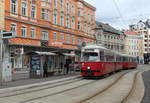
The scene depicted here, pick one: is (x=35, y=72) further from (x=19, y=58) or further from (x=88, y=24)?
(x=88, y=24)

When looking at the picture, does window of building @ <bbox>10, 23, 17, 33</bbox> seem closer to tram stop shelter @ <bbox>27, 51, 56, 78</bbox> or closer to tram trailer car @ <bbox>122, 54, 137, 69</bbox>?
tram stop shelter @ <bbox>27, 51, 56, 78</bbox>

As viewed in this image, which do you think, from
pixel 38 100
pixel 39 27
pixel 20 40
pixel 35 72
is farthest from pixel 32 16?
pixel 38 100

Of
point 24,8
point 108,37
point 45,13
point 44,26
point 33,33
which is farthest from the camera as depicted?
point 108,37

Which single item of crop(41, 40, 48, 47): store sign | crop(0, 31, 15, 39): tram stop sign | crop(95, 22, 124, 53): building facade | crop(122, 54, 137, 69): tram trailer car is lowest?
crop(122, 54, 137, 69): tram trailer car

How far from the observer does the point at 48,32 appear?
43.0 metres

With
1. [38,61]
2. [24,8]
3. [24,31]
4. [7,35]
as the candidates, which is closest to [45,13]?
[24,8]

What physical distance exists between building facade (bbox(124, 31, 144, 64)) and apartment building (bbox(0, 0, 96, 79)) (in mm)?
60839

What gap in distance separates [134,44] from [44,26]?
83.8 meters

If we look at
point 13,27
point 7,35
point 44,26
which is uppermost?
point 44,26

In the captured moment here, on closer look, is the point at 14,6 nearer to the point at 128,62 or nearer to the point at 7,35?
the point at 7,35

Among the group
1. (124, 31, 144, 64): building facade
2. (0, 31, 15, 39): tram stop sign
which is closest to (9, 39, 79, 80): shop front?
(0, 31, 15, 39): tram stop sign

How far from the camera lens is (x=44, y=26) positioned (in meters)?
41.4

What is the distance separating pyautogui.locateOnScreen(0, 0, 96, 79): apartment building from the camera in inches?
1380

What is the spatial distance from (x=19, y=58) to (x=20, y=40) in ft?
9.45
